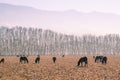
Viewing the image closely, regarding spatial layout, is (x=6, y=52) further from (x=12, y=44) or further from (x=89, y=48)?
(x=89, y=48)

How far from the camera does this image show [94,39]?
18638 cm

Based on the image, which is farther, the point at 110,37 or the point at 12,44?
the point at 110,37

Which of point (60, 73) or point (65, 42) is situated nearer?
point (60, 73)

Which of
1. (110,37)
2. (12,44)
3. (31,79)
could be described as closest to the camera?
(31,79)

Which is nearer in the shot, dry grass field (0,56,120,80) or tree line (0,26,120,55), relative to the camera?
dry grass field (0,56,120,80)

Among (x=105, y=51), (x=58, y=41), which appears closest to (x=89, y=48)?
(x=105, y=51)

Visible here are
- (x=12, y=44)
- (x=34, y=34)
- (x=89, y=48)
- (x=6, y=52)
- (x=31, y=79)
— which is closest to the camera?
(x=31, y=79)

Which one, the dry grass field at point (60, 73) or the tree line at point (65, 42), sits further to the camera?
the tree line at point (65, 42)

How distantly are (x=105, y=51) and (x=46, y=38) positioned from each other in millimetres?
47048

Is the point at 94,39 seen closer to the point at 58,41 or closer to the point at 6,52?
the point at 58,41

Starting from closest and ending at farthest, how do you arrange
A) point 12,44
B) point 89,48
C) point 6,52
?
point 6,52 → point 12,44 → point 89,48

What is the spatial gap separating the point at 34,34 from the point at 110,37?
6229 cm

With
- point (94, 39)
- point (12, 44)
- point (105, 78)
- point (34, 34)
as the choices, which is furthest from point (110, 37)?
point (105, 78)

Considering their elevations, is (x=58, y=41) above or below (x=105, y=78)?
above
